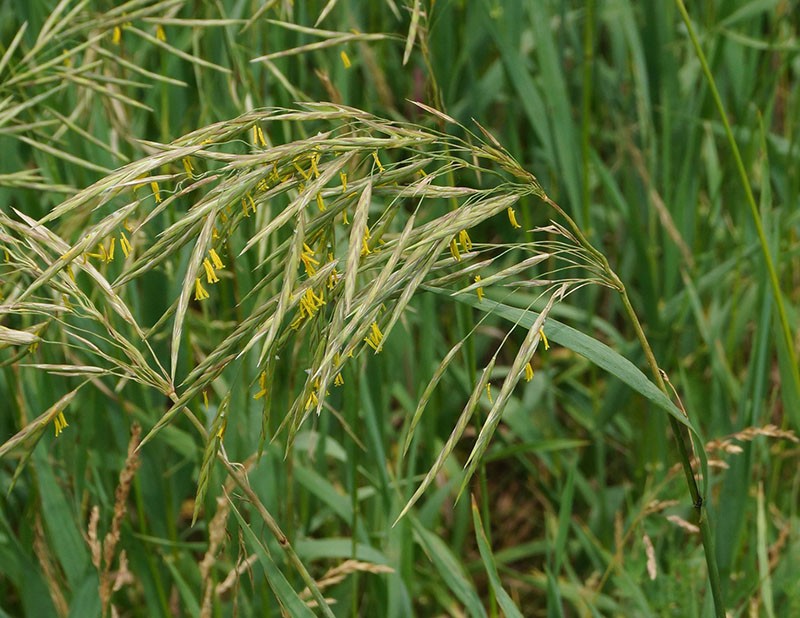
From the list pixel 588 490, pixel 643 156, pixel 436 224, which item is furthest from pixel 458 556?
pixel 436 224

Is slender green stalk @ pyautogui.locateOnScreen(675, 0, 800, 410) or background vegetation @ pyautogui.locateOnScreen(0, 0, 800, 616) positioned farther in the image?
slender green stalk @ pyautogui.locateOnScreen(675, 0, 800, 410)

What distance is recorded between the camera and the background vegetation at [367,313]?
2.66ft

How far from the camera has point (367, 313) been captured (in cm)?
77

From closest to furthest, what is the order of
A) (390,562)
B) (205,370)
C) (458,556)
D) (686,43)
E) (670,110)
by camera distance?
(205,370) < (390,562) < (458,556) < (670,110) < (686,43)

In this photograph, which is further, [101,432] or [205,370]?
[101,432]

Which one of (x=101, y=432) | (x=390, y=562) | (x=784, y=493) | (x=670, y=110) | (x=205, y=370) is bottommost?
(x=784, y=493)

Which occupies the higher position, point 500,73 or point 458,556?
point 500,73

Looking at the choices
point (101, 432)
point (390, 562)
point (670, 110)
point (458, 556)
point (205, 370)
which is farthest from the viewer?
point (670, 110)

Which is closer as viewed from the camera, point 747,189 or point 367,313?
point 367,313

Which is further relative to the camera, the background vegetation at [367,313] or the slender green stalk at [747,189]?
the slender green stalk at [747,189]

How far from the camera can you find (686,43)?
2176 millimetres

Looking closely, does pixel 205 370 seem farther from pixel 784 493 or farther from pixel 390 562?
pixel 784 493

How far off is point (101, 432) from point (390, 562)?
0.46 metres

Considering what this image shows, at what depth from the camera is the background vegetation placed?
0.81m
